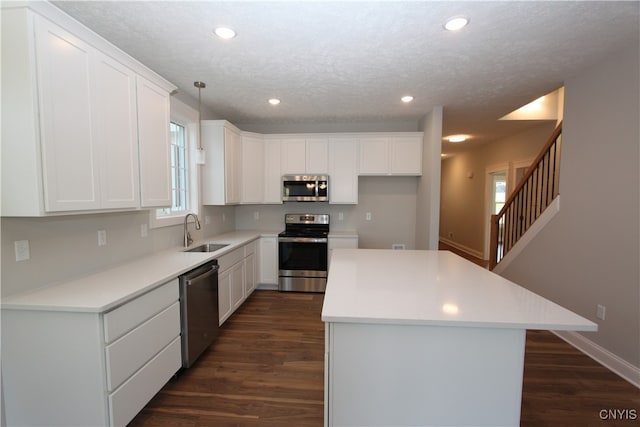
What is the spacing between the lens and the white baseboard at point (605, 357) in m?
2.15

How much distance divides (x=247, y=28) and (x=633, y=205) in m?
3.28

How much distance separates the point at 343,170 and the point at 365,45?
2231mm

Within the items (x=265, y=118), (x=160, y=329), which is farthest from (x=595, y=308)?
(x=265, y=118)

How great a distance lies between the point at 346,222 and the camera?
4.65m

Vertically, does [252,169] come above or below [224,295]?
above

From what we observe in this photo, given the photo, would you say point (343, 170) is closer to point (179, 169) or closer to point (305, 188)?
point (305, 188)

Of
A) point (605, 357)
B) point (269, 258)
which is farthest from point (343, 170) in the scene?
point (605, 357)

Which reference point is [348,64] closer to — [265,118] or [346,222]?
[265,118]

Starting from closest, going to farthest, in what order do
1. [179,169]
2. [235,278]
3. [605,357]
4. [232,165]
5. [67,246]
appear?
[67,246] < [605,357] < [235,278] < [179,169] < [232,165]

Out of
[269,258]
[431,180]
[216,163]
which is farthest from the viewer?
[269,258]

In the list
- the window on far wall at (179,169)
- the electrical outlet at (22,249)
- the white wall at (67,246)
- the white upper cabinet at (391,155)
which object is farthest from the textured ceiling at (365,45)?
the electrical outlet at (22,249)

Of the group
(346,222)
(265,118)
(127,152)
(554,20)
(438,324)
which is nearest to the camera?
(438,324)

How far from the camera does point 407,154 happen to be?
419 centimetres

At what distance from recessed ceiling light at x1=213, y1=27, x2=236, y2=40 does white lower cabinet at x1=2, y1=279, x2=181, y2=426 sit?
193 centimetres
